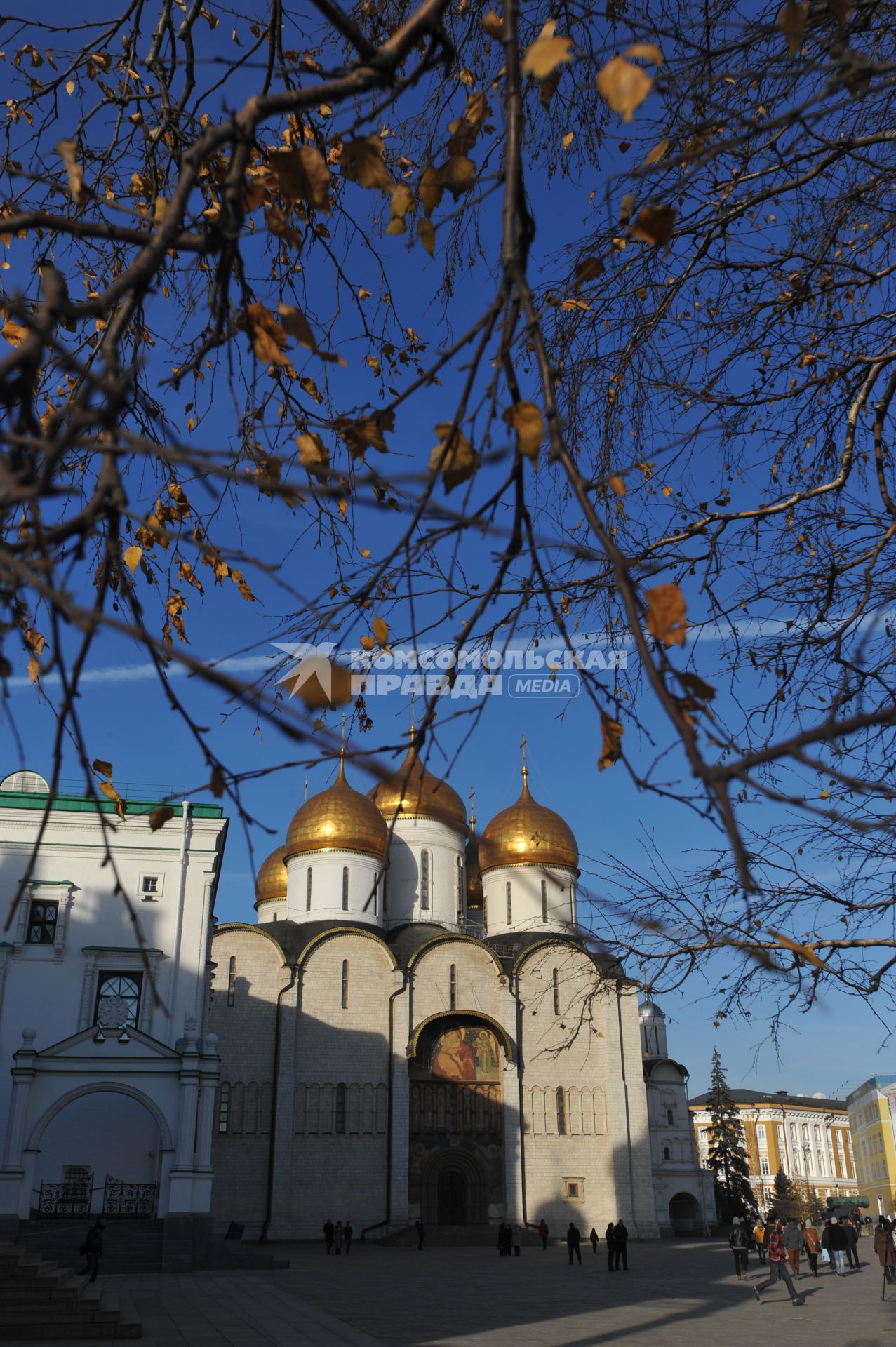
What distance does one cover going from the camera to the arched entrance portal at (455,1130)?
26172 mm

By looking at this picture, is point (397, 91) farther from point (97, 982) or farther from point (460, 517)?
point (97, 982)

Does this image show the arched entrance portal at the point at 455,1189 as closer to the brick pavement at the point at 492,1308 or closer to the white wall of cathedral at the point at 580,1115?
the white wall of cathedral at the point at 580,1115

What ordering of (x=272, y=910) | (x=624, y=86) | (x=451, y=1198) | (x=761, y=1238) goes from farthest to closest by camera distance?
(x=272, y=910), (x=451, y=1198), (x=761, y=1238), (x=624, y=86)

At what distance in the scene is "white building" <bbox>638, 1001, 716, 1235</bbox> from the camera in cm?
3716

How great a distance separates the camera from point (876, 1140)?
162ft

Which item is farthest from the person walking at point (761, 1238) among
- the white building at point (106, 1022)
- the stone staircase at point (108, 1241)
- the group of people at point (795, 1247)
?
the stone staircase at point (108, 1241)

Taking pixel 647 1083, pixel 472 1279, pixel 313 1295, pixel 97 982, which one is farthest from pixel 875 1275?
pixel 647 1083

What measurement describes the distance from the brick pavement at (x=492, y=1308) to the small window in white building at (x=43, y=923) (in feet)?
20.7

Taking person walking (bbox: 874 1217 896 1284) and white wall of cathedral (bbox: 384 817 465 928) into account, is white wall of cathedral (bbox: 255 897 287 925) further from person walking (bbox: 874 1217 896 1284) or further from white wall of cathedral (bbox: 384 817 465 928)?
person walking (bbox: 874 1217 896 1284)

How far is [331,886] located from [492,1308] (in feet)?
58.8

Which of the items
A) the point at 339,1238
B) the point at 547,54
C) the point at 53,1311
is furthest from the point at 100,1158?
the point at 547,54

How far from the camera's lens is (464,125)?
9.14 feet

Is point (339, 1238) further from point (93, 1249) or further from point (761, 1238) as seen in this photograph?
point (93, 1249)

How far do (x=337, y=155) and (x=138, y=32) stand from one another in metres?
1.04
